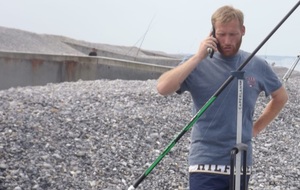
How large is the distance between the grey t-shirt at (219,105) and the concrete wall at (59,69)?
993 cm

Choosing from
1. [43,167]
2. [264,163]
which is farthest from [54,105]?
[264,163]

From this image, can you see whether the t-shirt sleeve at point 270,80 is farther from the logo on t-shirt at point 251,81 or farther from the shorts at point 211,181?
the shorts at point 211,181

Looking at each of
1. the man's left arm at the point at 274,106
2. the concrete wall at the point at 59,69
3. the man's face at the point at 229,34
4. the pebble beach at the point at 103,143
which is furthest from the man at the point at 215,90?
the concrete wall at the point at 59,69

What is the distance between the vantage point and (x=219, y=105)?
10.3 ft

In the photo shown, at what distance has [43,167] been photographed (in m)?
6.12

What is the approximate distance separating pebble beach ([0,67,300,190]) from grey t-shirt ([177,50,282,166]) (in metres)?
2.84

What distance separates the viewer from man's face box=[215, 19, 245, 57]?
3.07 metres

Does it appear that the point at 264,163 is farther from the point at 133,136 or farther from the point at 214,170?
the point at 214,170

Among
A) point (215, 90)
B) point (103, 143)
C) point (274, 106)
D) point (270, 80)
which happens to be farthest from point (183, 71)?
point (103, 143)

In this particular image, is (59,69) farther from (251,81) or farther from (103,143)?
(251,81)

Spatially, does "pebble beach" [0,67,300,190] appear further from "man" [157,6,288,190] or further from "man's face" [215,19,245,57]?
"man's face" [215,19,245,57]

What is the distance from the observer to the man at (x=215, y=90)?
3.09 m

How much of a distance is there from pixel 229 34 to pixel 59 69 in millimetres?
10940

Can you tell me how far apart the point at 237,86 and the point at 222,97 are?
0.30ft
